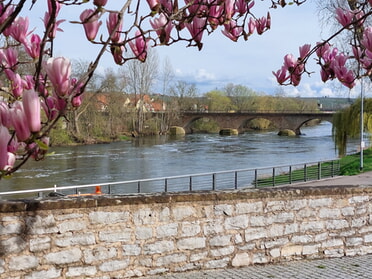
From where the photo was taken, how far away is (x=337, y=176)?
20.0 metres

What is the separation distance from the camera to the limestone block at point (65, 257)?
4457 millimetres

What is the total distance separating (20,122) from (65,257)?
3.51m

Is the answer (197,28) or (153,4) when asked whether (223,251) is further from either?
(153,4)

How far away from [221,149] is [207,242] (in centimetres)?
3250

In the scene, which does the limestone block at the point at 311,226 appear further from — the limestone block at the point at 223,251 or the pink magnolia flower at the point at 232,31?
the pink magnolia flower at the point at 232,31

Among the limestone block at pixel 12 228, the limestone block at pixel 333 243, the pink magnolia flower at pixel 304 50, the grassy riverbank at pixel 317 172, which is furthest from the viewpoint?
the grassy riverbank at pixel 317 172

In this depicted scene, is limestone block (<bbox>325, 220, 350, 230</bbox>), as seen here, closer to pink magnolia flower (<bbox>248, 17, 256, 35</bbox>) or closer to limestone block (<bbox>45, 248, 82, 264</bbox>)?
limestone block (<bbox>45, 248, 82, 264</bbox>)

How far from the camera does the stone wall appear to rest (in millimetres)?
4375

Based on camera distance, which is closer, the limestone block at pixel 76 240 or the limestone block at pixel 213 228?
the limestone block at pixel 76 240

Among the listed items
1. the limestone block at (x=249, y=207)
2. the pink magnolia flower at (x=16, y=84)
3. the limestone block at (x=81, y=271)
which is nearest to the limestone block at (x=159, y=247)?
the limestone block at (x=81, y=271)

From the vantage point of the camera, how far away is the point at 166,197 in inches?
194

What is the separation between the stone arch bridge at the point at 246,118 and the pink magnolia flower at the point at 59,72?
54.0 m

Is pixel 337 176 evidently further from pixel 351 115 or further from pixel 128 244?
pixel 128 244

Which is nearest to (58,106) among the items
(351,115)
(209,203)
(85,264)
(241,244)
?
(85,264)
